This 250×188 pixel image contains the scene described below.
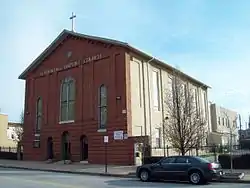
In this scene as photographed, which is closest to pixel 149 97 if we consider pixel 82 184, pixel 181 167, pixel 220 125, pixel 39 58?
pixel 39 58

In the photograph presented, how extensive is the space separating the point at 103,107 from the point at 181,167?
17.2 m

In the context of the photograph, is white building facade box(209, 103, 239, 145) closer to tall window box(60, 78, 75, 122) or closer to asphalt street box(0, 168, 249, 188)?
tall window box(60, 78, 75, 122)

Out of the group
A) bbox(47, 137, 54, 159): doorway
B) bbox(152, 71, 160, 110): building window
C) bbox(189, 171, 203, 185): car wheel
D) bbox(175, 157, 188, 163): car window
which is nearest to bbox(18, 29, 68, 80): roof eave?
bbox(47, 137, 54, 159): doorway

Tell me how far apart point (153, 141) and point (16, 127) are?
4459 centimetres

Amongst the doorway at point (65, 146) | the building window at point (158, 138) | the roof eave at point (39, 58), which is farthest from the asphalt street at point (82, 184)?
the roof eave at point (39, 58)

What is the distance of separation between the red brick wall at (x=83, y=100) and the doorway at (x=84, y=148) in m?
0.37

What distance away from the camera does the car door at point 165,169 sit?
63.3 ft

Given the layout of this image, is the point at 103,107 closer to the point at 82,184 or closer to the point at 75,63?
the point at 75,63

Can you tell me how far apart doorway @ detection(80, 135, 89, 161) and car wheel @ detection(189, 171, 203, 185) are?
18794mm

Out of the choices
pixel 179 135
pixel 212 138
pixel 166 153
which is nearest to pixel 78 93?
pixel 166 153

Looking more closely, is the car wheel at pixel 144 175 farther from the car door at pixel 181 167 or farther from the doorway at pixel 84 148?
the doorway at pixel 84 148

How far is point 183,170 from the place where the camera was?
1870 cm

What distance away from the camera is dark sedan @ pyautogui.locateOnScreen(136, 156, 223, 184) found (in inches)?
711

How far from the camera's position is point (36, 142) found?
134 feet
